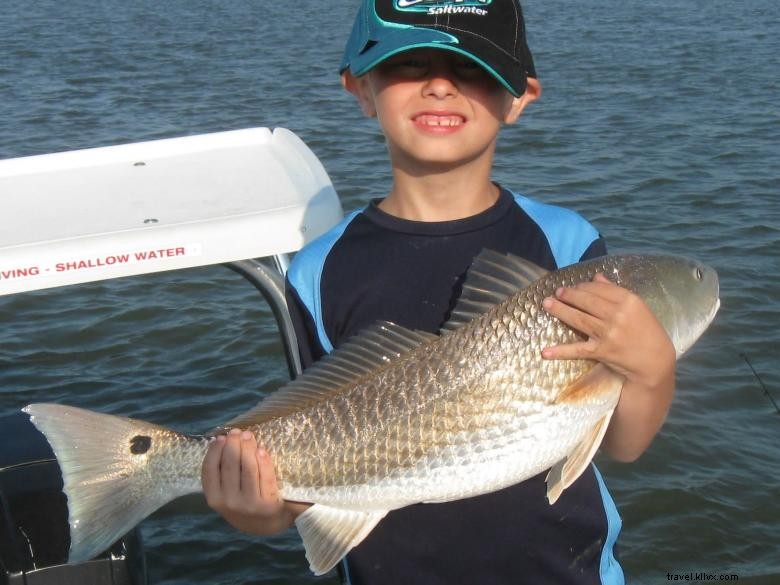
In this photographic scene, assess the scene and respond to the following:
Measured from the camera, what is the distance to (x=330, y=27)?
62.6 feet

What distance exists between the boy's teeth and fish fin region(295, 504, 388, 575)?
3.12 ft

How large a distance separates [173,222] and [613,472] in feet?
11.7

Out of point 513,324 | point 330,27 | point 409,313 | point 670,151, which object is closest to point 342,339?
point 409,313

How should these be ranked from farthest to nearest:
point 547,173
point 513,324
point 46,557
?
point 547,173 → point 46,557 → point 513,324

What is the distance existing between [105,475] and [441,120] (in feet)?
3.97

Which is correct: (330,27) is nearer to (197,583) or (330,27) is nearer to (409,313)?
(197,583)

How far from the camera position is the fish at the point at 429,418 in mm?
2340

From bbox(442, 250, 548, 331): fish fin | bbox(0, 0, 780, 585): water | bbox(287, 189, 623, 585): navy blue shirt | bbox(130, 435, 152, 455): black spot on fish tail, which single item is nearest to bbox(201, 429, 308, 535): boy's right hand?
bbox(130, 435, 152, 455): black spot on fish tail

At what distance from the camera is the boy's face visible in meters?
2.58

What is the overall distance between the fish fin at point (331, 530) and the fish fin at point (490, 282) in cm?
50

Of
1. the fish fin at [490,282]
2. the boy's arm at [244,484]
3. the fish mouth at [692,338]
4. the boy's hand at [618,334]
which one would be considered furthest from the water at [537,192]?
the fish mouth at [692,338]

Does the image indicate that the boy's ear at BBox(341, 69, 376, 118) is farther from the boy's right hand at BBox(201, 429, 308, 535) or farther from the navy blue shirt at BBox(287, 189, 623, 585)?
the boy's right hand at BBox(201, 429, 308, 535)

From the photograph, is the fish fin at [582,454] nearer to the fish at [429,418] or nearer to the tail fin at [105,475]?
the fish at [429,418]

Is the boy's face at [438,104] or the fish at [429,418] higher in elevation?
the boy's face at [438,104]
